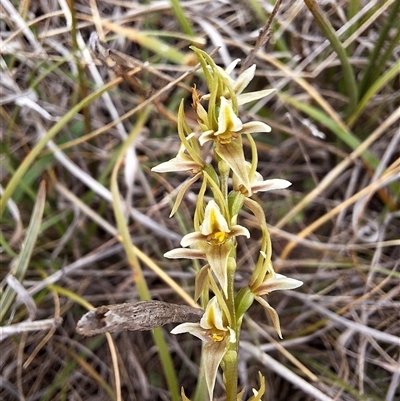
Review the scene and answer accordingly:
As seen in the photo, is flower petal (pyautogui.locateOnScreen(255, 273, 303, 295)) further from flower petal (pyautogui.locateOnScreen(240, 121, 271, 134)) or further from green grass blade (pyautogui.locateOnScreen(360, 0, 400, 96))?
green grass blade (pyautogui.locateOnScreen(360, 0, 400, 96))

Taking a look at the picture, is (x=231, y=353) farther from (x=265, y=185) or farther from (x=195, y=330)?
(x=265, y=185)

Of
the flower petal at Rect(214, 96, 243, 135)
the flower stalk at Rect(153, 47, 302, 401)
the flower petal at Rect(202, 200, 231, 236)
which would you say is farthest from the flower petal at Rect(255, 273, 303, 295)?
the flower petal at Rect(214, 96, 243, 135)

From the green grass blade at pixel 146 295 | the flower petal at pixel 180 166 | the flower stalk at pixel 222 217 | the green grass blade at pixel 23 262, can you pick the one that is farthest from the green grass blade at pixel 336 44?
the green grass blade at pixel 23 262

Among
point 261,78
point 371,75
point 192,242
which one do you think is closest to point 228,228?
point 192,242

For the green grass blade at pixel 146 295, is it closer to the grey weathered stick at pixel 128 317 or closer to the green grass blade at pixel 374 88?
the grey weathered stick at pixel 128 317

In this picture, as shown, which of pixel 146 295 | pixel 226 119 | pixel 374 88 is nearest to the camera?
pixel 226 119

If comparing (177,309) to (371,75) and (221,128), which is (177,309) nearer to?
(221,128)

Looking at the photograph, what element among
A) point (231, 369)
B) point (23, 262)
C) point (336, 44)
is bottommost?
point (231, 369)

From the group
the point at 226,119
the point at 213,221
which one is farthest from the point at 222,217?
the point at 226,119
